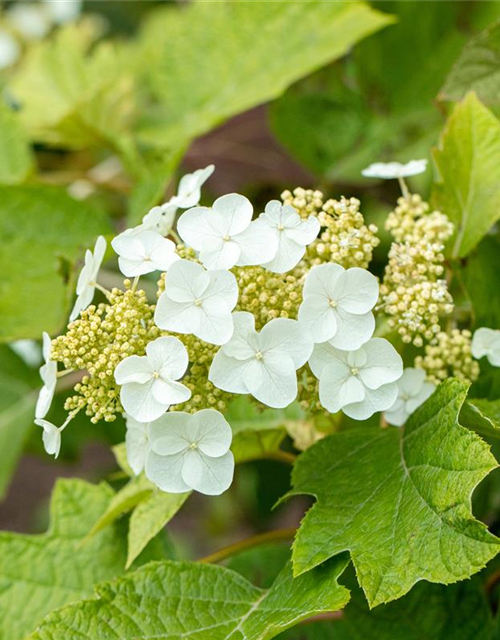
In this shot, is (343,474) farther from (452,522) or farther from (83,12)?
(83,12)

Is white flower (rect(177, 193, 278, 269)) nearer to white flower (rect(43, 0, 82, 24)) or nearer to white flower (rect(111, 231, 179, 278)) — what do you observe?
white flower (rect(111, 231, 179, 278))

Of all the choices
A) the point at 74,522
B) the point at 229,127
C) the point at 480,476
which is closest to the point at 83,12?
the point at 229,127

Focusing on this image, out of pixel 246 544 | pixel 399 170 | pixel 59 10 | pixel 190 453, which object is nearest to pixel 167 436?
pixel 190 453

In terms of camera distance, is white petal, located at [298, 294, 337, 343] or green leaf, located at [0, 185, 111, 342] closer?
white petal, located at [298, 294, 337, 343]

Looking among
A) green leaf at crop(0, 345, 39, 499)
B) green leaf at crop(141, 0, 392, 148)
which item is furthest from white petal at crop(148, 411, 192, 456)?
green leaf at crop(0, 345, 39, 499)

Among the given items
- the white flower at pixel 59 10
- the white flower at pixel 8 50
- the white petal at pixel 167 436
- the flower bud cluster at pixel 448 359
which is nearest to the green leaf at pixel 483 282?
the flower bud cluster at pixel 448 359

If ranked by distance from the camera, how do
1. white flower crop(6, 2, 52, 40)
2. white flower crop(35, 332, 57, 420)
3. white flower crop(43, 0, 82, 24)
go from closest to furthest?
white flower crop(35, 332, 57, 420), white flower crop(6, 2, 52, 40), white flower crop(43, 0, 82, 24)

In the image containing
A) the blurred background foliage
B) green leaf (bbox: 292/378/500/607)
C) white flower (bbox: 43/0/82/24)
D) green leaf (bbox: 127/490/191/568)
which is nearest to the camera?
green leaf (bbox: 292/378/500/607)
